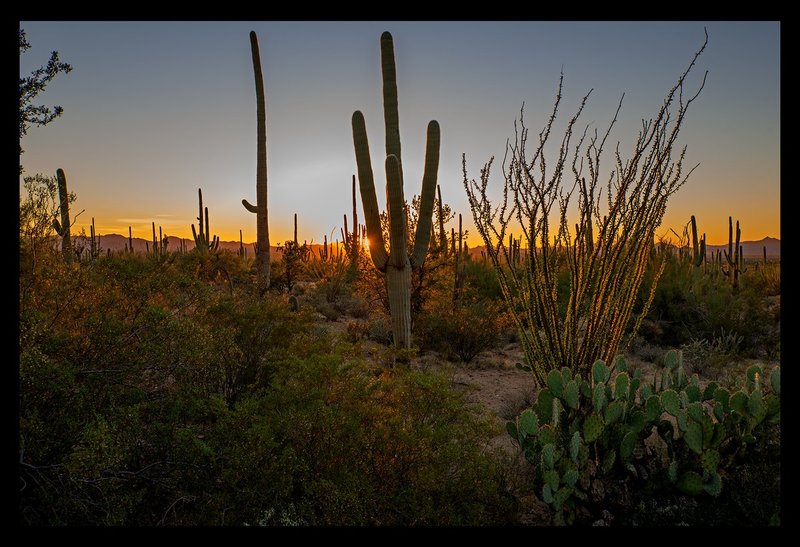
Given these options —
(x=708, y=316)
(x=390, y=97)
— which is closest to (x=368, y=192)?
(x=390, y=97)

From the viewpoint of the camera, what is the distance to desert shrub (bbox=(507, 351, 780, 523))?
3223 mm

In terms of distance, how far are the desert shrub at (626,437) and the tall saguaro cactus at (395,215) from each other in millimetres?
4568

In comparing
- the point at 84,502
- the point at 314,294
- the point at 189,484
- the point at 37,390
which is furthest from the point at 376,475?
the point at 314,294

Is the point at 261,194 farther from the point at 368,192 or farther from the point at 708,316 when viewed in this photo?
the point at 708,316

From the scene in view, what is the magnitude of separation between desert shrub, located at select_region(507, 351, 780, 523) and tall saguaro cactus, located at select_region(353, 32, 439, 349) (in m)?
4.57

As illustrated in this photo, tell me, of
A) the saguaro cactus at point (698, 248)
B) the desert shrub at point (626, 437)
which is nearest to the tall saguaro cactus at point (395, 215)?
the desert shrub at point (626, 437)

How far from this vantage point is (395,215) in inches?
320

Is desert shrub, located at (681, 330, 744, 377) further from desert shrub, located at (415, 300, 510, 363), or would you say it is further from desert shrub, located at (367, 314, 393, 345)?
desert shrub, located at (367, 314, 393, 345)

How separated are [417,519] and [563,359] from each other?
88.2 inches

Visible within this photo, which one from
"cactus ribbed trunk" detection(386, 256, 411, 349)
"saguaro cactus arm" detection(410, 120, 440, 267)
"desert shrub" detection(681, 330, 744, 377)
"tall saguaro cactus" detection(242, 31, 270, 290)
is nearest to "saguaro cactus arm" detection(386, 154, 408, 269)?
"cactus ribbed trunk" detection(386, 256, 411, 349)

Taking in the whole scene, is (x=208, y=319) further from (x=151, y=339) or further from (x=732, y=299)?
(x=732, y=299)
